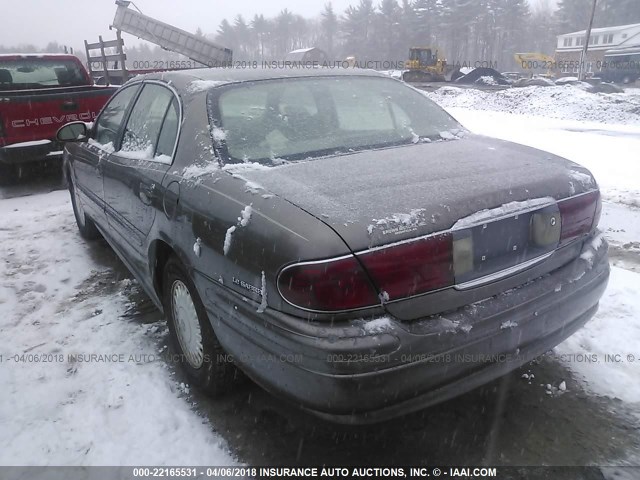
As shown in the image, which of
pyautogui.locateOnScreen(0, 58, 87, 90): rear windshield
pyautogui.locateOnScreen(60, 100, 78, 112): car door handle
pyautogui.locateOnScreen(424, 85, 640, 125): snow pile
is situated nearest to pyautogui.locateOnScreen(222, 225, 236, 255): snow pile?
pyautogui.locateOnScreen(60, 100, 78, 112): car door handle

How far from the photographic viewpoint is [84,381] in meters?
2.92

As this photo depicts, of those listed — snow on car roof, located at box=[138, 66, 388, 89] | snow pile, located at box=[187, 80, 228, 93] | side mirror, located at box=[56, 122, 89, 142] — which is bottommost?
side mirror, located at box=[56, 122, 89, 142]

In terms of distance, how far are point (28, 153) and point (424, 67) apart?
112ft

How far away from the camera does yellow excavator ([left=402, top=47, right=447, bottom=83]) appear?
35.5 meters

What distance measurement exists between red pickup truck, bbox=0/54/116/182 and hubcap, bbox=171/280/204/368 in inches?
225

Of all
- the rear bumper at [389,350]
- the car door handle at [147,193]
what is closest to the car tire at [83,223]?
the car door handle at [147,193]

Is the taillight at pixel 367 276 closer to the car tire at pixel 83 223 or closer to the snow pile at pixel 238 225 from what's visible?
the snow pile at pixel 238 225

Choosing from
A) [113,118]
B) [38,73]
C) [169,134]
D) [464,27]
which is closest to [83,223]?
[113,118]

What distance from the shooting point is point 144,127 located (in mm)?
3326

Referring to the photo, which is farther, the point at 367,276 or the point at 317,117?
the point at 317,117

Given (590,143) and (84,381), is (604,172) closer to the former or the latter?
(590,143)

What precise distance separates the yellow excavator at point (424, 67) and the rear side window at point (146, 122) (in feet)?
110

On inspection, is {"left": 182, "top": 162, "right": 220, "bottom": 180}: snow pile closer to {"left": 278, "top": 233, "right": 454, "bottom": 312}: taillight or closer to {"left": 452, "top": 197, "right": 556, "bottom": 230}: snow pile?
{"left": 278, "top": 233, "right": 454, "bottom": 312}: taillight

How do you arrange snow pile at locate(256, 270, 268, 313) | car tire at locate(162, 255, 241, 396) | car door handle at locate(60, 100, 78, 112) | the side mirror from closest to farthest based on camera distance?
snow pile at locate(256, 270, 268, 313) → car tire at locate(162, 255, 241, 396) → the side mirror → car door handle at locate(60, 100, 78, 112)
